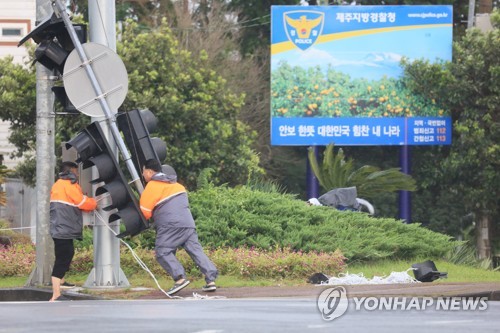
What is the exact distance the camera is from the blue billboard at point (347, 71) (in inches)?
1528

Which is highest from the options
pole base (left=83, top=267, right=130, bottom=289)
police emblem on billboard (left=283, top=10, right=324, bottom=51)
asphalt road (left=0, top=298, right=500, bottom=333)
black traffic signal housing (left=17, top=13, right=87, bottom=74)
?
police emblem on billboard (left=283, top=10, right=324, bottom=51)

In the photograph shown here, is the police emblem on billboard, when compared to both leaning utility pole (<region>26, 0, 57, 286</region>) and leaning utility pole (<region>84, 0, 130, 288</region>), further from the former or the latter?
leaning utility pole (<region>84, 0, 130, 288</region>)

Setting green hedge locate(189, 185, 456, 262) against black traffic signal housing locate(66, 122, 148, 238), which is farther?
green hedge locate(189, 185, 456, 262)

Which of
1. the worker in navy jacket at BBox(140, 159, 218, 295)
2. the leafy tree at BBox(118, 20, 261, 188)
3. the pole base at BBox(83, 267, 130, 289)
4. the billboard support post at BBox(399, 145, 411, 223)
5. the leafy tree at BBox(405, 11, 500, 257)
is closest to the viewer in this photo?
the worker in navy jacket at BBox(140, 159, 218, 295)

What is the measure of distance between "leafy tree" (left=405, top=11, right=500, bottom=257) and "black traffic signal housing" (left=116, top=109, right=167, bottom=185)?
23.6 m

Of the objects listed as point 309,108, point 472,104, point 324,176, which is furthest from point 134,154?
point 472,104

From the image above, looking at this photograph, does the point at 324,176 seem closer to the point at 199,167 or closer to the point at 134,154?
the point at 199,167

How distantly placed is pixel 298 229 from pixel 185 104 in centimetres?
1330

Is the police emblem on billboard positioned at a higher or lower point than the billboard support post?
higher

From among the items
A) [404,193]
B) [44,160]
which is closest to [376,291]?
[44,160]

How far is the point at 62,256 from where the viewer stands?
16.4 meters

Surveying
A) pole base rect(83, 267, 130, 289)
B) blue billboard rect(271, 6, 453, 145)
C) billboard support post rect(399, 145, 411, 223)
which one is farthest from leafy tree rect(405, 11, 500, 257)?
Answer: pole base rect(83, 267, 130, 289)

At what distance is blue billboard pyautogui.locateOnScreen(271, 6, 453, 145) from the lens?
1528 inches

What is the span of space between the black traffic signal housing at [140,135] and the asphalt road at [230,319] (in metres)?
3.17
